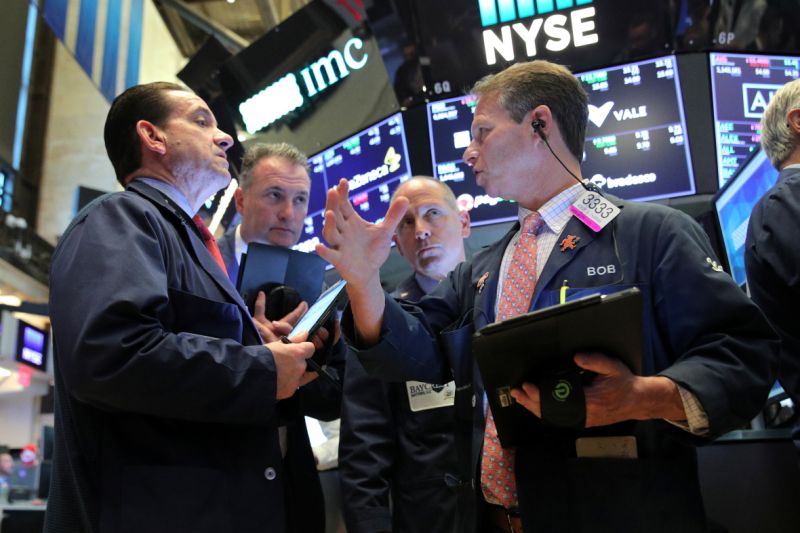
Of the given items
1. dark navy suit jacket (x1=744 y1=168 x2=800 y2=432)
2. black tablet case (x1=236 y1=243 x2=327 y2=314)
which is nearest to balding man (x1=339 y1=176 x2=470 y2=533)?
black tablet case (x1=236 y1=243 x2=327 y2=314)

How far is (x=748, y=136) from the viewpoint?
469cm

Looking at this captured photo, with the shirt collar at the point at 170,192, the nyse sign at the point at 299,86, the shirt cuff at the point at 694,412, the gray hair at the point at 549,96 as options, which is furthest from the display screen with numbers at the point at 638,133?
the shirt cuff at the point at 694,412

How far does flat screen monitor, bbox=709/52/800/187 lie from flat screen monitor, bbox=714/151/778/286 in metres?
1.39

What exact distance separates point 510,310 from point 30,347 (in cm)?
1570

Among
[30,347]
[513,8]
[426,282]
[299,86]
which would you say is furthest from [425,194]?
[30,347]

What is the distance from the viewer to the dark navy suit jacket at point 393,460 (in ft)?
8.55

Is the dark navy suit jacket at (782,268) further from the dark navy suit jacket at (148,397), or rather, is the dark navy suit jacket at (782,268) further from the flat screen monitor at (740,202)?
the dark navy suit jacket at (148,397)

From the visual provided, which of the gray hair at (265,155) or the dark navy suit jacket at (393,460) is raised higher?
the gray hair at (265,155)

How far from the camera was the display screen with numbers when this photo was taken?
472 centimetres

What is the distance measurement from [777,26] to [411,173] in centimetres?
259

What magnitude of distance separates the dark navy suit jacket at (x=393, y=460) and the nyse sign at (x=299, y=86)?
3.33 meters

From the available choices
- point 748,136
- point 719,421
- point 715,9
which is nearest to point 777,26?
point 715,9

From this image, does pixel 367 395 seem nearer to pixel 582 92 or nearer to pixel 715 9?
pixel 582 92

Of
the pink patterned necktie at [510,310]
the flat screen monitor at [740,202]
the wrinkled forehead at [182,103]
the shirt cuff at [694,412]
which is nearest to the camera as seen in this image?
the shirt cuff at [694,412]
